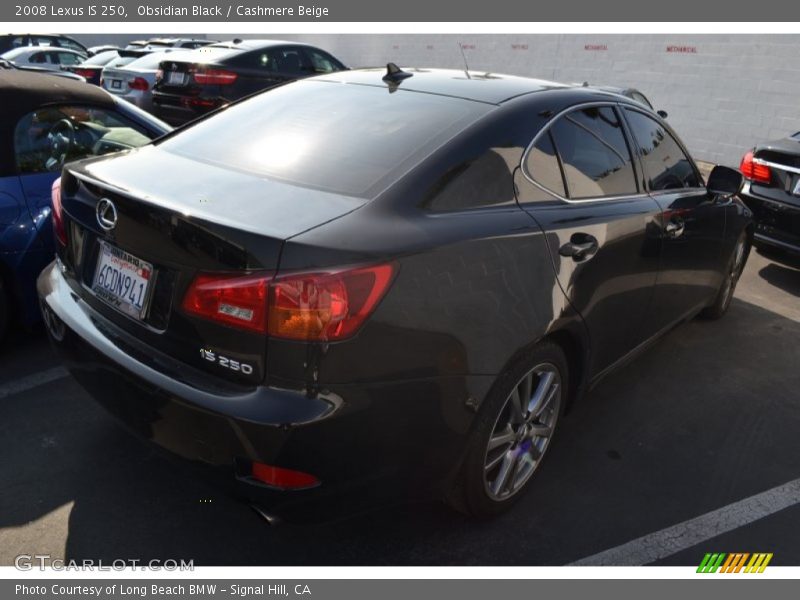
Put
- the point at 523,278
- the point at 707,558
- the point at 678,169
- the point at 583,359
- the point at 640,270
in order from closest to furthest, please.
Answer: the point at 523,278
the point at 707,558
the point at 583,359
the point at 640,270
the point at 678,169

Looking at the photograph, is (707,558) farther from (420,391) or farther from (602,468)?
(420,391)

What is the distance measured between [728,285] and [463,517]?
3246 millimetres

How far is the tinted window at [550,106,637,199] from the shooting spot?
2959 mm

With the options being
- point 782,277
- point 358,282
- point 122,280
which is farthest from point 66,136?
point 782,277

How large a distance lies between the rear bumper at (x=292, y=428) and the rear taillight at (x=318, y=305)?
182 millimetres

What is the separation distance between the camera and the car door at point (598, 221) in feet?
9.01

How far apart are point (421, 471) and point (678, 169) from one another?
2.64 m

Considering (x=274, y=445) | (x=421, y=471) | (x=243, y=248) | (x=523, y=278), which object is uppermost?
(x=243, y=248)

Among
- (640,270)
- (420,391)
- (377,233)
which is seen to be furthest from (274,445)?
(640,270)

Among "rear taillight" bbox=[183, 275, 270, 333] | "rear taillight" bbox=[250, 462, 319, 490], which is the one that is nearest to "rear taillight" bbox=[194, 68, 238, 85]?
"rear taillight" bbox=[183, 275, 270, 333]

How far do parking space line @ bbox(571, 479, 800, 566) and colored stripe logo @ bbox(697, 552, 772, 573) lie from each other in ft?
0.28

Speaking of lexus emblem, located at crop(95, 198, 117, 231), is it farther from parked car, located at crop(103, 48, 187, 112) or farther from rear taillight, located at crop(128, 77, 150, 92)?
rear taillight, located at crop(128, 77, 150, 92)

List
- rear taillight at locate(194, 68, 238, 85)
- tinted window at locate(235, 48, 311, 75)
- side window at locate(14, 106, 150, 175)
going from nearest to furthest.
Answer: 1. side window at locate(14, 106, 150, 175)
2. rear taillight at locate(194, 68, 238, 85)
3. tinted window at locate(235, 48, 311, 75)

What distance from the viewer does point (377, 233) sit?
2.09 meters
